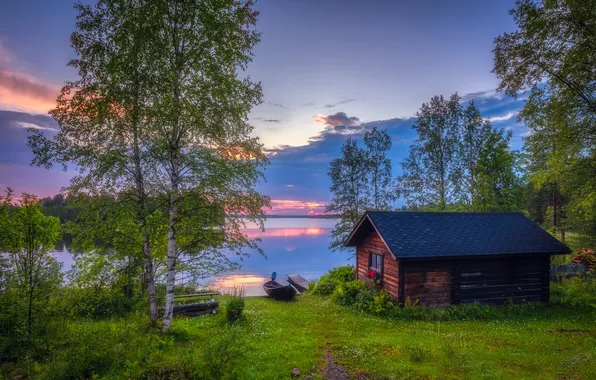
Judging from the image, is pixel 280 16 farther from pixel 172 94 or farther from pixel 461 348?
pixel 461 348

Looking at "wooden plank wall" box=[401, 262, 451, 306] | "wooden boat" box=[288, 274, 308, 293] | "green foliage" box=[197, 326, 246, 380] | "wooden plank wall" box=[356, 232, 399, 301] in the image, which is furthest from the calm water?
"green foliage" box=[197, 326, 246, 380]

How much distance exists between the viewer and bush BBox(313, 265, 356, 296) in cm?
2173

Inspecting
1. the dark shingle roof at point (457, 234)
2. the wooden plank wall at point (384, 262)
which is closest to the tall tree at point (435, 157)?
the dark shingle roof at point (457, 234)

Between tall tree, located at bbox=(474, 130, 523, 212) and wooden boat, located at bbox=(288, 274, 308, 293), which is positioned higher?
tall tree, located at bbox=(474, 130, 523, 212)

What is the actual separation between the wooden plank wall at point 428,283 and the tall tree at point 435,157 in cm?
1453

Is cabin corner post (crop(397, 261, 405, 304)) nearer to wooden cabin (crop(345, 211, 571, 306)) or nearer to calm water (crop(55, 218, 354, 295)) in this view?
wooden cabin (crop(345, 211, 571, 306))

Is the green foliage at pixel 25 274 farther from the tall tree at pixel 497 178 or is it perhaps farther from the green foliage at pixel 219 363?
the tall tree at pixel 497 178

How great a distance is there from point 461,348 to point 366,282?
943 centimetres

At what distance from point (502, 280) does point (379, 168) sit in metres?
16.2

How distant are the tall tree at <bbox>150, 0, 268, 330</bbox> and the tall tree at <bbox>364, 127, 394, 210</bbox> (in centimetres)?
2131

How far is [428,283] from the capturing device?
52.3ft

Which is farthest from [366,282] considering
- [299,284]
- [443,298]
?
[299,284]

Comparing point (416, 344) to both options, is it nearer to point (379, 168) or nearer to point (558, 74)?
point (558, 74)

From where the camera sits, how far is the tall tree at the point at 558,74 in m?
12.8
